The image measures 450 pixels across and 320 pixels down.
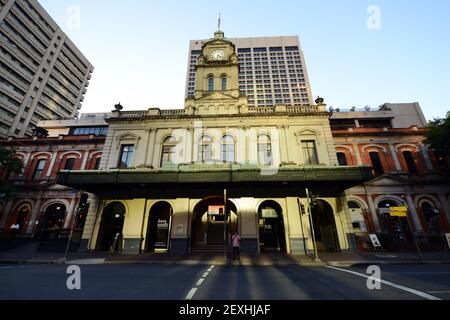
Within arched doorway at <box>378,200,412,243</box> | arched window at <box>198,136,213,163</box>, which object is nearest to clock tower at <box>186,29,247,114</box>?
arched window at <box>198,136,213,163</box>

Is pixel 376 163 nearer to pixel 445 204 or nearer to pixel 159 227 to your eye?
pixel 445 204

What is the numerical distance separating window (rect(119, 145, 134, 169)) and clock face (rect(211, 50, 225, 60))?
14454 mm

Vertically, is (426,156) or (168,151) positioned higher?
(426,156)

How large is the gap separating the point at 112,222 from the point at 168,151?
26.0ft

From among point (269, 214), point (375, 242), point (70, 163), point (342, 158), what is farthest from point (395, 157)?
point (70, 163)

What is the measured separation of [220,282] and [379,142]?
23.9 m

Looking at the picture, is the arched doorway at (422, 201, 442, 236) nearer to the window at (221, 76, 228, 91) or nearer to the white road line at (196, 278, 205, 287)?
the white road line at (196, 278, 205, 287)

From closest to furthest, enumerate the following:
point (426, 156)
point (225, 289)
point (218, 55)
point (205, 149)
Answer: point (225, 289) → point (205, 149) → point (426, 156) → point (218, 55)

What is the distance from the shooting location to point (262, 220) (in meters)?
16.9

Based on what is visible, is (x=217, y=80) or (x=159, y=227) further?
(x=217, y=80)

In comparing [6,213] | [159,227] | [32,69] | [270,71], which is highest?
[270,71]

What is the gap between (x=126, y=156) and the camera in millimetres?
18875
